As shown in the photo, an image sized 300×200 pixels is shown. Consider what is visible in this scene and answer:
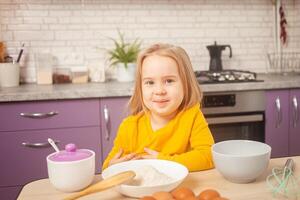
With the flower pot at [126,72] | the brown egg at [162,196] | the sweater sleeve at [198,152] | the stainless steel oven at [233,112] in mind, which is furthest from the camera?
the flower pot at [126,72]

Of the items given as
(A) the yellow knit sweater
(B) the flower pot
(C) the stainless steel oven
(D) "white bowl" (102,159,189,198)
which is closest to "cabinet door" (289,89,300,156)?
(C) the stainless steel oven

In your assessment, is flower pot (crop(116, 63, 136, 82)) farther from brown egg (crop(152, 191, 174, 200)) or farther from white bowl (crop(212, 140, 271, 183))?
brown egg (crop(152, 191, 174, 200))

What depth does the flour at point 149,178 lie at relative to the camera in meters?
0.94

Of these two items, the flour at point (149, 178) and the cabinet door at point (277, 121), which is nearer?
the flour at point (149, 178)

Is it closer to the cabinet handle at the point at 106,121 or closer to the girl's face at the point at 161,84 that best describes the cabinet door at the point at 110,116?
the cabinet handle at the point at 106,121

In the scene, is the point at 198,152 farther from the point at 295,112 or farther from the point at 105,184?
the point at 295,112

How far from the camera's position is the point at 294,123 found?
263 cm

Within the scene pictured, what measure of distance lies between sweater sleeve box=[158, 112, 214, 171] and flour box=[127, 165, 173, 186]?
0.24 m

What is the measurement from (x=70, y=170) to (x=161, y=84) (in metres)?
0.50

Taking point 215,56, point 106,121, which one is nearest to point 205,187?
point 106,121

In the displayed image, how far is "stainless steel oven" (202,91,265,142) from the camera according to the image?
2488 millimetres

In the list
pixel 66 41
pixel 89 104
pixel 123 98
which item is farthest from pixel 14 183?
pixel 66 41

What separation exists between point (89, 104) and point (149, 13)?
1047 mm

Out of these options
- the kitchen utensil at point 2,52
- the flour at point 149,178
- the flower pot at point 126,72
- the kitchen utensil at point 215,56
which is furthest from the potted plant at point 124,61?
the flour at point 149,178
